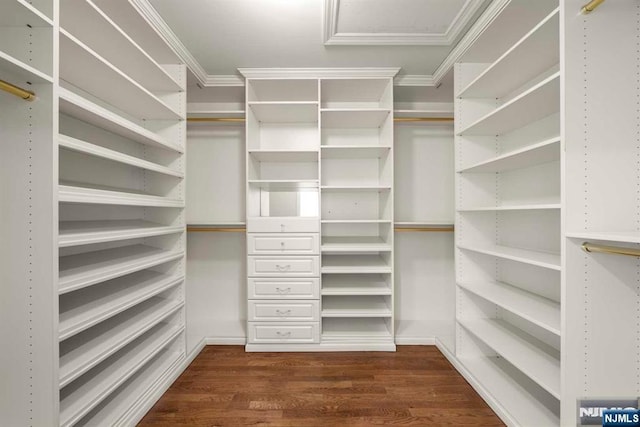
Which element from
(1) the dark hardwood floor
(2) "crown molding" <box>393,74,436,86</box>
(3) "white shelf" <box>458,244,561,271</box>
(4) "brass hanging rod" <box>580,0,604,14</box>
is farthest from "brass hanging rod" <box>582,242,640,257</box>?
(2) "crown molding" <box>393,74,436,86</box>

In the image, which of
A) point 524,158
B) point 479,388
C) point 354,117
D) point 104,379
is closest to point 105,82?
point 104,379

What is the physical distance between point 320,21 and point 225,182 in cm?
170

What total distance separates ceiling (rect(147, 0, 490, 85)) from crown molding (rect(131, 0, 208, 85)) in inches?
1.2

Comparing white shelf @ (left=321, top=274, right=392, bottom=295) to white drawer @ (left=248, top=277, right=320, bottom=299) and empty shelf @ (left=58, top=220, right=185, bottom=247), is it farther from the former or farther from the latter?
empty shelf @ (left=58, top=220, right=185, bottom=247)

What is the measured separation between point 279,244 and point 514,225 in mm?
1765

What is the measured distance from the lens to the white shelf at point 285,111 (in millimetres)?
2383

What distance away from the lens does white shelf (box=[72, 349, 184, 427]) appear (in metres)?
1.51

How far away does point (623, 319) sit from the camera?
121 cm

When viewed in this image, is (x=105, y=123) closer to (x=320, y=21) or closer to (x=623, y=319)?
(x=320, y=21)

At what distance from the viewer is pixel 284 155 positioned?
2510mm

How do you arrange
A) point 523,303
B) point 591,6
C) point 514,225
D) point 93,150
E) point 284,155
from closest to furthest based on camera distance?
1. point 591,6
2. point 93,150
3. point 523,303
4. point 514,225
5. point 284,155

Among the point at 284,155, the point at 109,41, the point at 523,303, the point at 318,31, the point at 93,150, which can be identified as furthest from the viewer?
the point at 284,155

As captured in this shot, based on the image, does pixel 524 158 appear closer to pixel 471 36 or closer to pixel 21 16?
A: pixel 471 36

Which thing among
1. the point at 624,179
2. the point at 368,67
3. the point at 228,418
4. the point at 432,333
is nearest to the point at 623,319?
the point at 624,179
